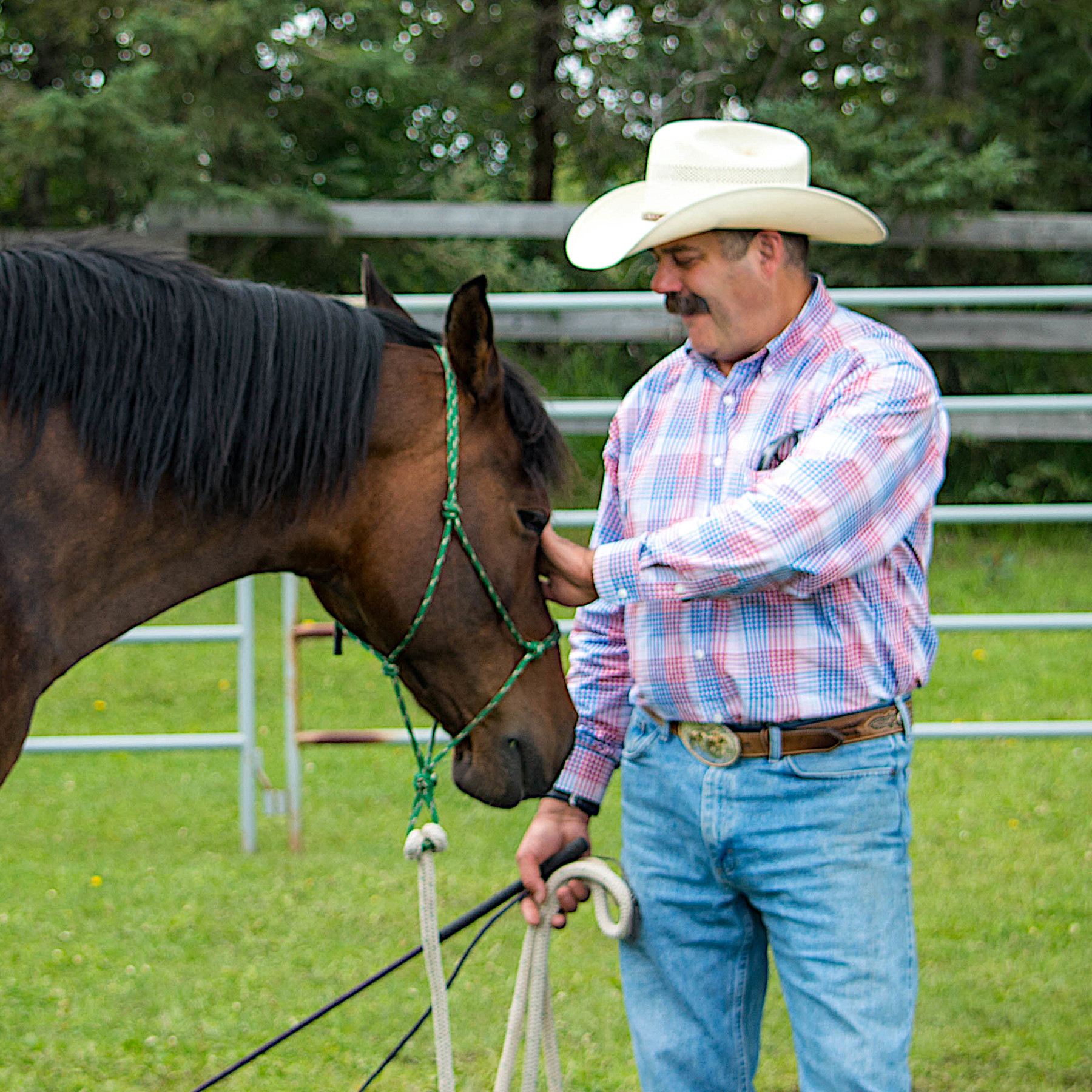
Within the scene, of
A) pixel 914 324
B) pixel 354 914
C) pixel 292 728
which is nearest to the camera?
pixel 354 914

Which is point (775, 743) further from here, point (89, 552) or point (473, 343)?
point (89, 552)

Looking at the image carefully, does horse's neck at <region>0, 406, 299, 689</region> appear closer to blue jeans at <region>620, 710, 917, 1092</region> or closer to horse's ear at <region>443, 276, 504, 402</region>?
horse's ear at <region>443, 276, 504, 402</region>

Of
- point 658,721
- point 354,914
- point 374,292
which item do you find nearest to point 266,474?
point 374,292

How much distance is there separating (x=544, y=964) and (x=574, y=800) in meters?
0.25

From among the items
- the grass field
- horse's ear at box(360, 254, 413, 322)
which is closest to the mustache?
horse's ear at box(360, 254, 413, 322)

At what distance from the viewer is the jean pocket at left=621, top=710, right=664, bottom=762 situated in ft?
5.78

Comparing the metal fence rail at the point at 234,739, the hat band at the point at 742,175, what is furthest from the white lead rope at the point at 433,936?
the metal fence rail at the point at 234,739

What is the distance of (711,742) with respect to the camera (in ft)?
5.44

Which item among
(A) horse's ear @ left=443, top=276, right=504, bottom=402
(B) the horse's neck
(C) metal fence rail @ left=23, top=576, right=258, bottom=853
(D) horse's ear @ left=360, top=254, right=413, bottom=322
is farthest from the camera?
(C) metal fence rail @ left=23, top=576, right=258, bottom=853

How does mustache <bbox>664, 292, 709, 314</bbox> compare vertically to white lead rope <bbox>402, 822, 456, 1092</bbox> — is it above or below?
above

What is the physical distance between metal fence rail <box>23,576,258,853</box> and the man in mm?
2106

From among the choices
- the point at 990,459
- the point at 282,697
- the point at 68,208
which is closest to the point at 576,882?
the point at 282,697

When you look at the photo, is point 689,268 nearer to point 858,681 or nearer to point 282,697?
point 858,681

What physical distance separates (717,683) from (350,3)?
5866 millimetres
